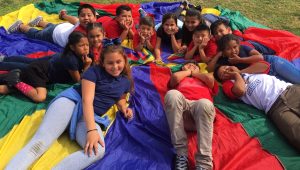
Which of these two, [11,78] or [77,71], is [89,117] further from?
[11,78]

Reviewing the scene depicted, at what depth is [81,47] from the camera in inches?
154

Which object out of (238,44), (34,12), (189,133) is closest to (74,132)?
(189,133)

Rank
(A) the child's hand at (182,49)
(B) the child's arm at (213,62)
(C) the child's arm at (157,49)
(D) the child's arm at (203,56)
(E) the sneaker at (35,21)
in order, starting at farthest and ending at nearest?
(E) the sneaker at (35,21) < (A) the child's hand at (182,49) < (C) the child's arm at (157,49) < (D) the child's arm at (203,56) < (B) the child's arm at (213,62)

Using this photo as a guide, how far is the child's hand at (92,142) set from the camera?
113 inches

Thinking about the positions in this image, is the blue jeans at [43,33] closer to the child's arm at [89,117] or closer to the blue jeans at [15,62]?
the blue jeans at [15,62]

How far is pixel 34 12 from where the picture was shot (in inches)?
254

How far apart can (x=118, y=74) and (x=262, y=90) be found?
1.63 meters

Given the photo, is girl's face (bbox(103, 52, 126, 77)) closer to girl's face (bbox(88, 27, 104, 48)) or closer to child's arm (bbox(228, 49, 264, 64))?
girl's face (bbox(88, 27, 104, 48))

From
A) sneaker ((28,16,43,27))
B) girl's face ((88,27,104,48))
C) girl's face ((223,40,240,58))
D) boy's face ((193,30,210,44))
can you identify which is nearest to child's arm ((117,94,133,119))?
girl's face ((88,27,104,48))

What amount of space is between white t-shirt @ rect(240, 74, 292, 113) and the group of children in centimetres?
4

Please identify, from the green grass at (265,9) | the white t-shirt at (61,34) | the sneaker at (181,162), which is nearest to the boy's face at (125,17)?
the white t-shirt at (61,34)

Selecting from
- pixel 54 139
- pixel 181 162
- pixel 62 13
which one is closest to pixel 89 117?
pixel 54 139

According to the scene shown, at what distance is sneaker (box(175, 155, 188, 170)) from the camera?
2.92 meters

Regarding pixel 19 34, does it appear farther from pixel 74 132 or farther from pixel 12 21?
pixel 74 132
